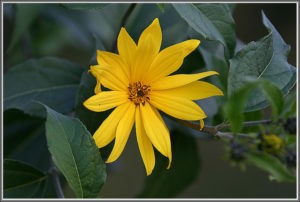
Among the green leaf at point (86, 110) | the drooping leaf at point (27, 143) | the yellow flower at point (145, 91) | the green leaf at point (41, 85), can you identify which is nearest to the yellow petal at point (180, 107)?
Result: the yellow flower at point (145, 91)

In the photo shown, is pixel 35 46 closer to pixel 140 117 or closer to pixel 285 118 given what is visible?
pixel 140 117

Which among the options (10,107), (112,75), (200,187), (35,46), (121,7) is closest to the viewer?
(112,75)

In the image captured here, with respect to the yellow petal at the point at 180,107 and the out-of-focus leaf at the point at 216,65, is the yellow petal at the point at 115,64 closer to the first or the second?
the yellow petal at the point at 180,107

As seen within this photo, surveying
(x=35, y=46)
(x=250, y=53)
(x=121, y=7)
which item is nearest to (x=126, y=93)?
(x=250, y=53)

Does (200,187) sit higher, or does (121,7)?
(121,7)

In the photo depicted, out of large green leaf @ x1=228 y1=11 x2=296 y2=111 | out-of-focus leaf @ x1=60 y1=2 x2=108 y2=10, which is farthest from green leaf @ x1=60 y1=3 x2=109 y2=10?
large green leaf @ x1=228 y1=11 x2=296 y2=111

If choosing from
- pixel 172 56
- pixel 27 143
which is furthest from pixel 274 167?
pixel 27 143

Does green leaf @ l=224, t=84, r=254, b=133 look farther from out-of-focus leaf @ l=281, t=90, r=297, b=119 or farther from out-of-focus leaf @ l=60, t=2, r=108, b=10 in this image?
out-of-focus leaf @ l=60, t=2, r=108, b=10

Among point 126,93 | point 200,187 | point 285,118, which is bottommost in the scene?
point 200,187
